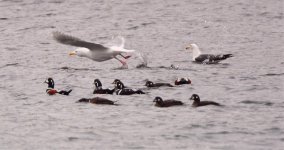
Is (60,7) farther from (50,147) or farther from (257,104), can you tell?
(50,147)

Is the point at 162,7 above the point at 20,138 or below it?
above

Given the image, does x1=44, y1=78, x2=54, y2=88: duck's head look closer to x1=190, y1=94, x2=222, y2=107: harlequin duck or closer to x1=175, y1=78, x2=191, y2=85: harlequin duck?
x1=175, y1=78, x2=191, y2=85: harlequin duck

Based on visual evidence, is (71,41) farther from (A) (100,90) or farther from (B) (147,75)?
(A) (100,90)

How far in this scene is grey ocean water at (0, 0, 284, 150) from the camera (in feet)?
67.6

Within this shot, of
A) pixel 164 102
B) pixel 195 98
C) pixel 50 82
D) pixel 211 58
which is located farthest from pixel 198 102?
pixel 211 58

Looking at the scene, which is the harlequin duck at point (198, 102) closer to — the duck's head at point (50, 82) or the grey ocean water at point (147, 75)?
the grey ocean water at point (147, 75)

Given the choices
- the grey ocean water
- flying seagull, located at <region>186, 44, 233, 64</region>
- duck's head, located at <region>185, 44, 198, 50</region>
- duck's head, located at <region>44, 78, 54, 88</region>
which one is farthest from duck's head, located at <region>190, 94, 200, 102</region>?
duck's head, located at <region>185, 44, 198, 50</region>

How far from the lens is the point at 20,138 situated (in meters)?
20.6

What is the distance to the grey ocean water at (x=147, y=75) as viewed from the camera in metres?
20.6

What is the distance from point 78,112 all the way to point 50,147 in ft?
12.7

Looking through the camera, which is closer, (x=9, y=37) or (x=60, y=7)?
(x=9, y=37)

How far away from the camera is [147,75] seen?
98.7 feet

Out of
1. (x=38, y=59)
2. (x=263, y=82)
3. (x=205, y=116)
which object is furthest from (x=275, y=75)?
(x=38, y=59)

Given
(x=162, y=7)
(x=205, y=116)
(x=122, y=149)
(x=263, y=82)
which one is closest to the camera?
(x=122, y=149)
